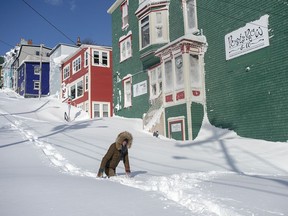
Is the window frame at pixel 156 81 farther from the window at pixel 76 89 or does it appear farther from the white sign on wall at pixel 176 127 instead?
the window at pixel 76 89

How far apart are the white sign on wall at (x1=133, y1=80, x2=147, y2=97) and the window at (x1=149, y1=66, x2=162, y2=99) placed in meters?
0.77

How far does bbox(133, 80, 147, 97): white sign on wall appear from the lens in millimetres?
22003

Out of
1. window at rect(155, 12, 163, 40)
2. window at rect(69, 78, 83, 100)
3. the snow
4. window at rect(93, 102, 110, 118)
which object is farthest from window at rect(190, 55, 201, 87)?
window at rect(69, 78, 83, 100)

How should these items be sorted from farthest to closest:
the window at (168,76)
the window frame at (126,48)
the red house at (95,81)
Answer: the red house at (95,81)
the window frame at (126,48)
the window at (168,76)

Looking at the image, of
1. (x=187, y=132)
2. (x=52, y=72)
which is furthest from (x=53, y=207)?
(x=52, y=72)

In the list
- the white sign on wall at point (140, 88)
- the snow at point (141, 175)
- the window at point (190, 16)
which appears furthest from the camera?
the white sign on wall at point (140, 88)

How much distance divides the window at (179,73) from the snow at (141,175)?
2.50 meters

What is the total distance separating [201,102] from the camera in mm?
16922

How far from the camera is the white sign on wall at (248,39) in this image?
45.3 feet

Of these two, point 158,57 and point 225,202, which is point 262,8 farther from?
point 225,202

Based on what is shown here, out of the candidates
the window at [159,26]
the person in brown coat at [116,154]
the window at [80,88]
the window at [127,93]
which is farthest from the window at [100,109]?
the person in brown coat at [116,154]

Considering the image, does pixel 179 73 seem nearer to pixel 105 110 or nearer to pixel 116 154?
pixel 116 154

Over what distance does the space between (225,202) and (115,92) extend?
71.2 feet

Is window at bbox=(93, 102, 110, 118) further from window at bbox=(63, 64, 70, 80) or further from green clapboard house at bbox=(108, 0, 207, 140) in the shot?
window at bbox=(63, 64, 70, 80)
